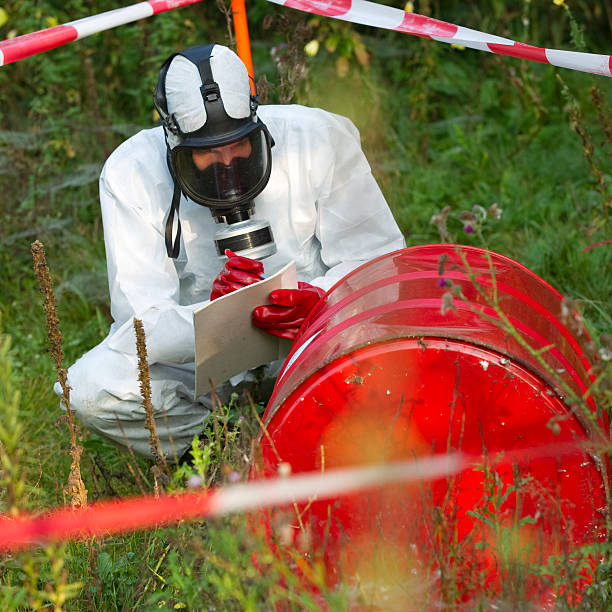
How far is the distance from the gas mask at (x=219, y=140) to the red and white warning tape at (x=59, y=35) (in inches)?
16.7

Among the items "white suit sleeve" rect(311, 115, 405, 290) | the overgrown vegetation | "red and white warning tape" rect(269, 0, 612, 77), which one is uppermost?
"red and white warning tape" rect(269, 0, 612, 77)

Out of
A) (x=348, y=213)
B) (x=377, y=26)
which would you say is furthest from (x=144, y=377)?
(x=377, y=26)

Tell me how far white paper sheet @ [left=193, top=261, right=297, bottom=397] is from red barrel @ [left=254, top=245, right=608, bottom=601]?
0.47 metres

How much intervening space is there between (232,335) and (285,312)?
0.17m

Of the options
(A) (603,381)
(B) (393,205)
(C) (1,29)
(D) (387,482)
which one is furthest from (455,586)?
(C) (1,29)

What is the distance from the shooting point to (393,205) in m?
4.80

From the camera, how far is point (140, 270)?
2.97 meters

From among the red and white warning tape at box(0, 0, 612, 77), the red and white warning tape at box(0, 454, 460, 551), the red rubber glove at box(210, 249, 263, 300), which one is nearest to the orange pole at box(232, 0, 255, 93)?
the red and white warning tape at box(0, 0, 612, 77)

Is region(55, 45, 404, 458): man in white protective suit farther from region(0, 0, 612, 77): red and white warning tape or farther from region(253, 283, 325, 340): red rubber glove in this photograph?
region(0, 0, 612, 77): red and white warning tape

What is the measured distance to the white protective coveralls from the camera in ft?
9.82

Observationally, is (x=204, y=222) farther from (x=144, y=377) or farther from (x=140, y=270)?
(x=144, y=377)

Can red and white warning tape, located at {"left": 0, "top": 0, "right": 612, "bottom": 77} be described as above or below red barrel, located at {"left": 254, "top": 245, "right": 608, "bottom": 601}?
above

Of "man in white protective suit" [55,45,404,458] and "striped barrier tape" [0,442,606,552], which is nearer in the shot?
"striped barrier tape" [0,442,606,552]

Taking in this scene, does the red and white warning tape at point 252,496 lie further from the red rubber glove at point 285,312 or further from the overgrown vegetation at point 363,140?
the red rubber glove at point 285,312
